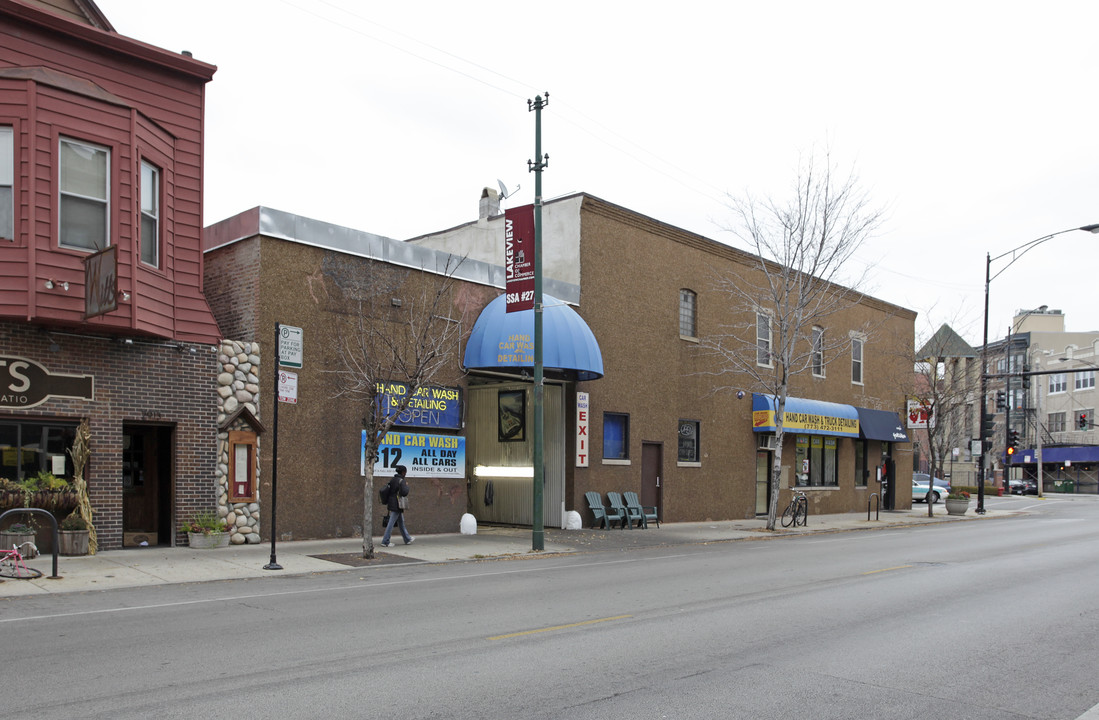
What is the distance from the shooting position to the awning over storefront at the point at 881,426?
34.9 meters

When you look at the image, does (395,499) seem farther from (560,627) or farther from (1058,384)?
(1058,384)

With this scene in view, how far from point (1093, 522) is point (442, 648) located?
29.6 meters

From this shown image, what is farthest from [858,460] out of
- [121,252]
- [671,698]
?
[671,698]

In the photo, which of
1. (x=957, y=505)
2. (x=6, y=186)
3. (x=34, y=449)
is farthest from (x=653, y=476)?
(x=957, y=505)

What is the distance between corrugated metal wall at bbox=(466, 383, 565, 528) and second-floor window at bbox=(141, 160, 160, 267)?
9851mm

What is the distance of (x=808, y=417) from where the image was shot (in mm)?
30828

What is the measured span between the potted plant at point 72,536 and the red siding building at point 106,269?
50cm

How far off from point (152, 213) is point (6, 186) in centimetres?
242

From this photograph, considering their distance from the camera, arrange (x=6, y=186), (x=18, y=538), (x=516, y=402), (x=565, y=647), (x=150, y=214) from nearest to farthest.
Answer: (x=565, y=647)
(x=18, y=538)
(x=6, y=186)
(x=150, y=214)
(x=516, y=402)

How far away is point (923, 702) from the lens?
6.47 m

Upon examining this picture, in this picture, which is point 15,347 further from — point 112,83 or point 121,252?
point 112,83

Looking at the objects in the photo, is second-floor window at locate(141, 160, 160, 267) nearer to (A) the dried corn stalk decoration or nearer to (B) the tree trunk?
(A) the dried corn stalk decoration

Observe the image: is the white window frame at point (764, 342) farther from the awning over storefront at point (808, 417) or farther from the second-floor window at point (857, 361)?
the second-floor window at point (857, 361)

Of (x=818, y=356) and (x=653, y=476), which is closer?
(x=653, y=476)
